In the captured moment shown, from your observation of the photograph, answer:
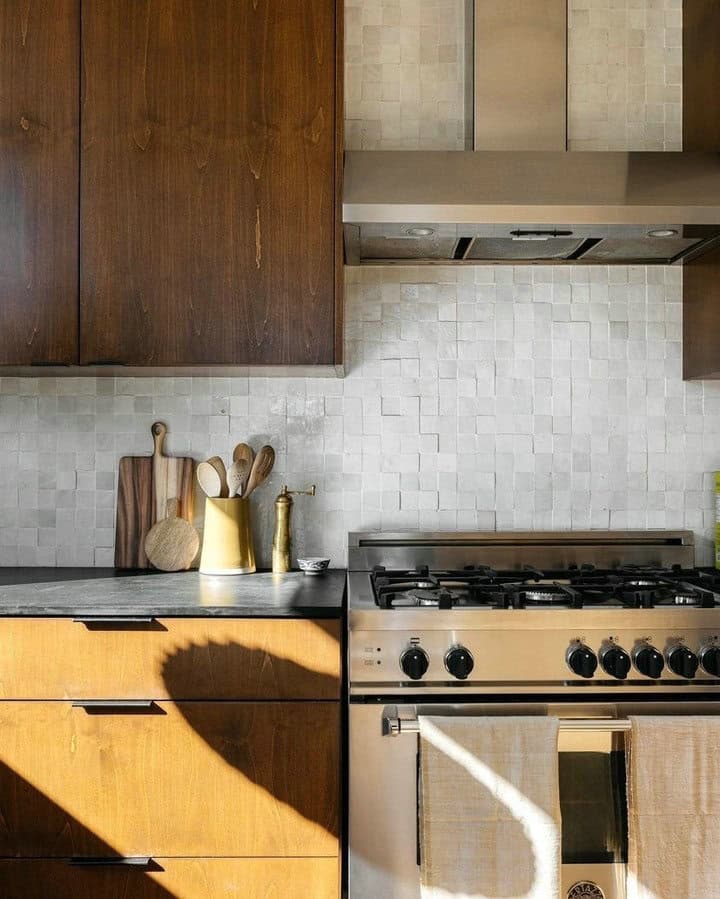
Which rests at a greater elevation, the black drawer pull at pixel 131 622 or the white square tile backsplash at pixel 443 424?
the white square tile backsplash at pixel 443 424

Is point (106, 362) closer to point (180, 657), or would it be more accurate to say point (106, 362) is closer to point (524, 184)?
point (180, 657)

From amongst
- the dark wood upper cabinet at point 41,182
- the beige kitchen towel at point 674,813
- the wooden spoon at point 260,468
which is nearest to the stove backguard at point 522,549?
the wooden spoon at point 260,468

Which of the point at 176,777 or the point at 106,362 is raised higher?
the point at 106,362

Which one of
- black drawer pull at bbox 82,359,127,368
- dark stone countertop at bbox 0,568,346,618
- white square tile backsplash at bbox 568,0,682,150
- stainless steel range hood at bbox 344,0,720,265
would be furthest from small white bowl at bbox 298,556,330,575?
white square tile backsplash at bbox 568,0,682,150

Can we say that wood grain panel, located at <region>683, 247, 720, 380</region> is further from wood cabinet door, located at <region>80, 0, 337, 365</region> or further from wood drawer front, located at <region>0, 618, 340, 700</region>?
wood drawer front, located at <region>0, 618, 340, 700</region>

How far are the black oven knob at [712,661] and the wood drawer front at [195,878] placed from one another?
876 mm

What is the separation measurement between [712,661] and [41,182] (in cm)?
185

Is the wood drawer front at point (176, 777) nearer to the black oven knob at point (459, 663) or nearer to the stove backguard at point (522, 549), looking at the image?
the black oven knob at point (459, 663)

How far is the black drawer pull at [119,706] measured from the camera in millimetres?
1658

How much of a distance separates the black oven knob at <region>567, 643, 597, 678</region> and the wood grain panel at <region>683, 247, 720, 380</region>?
0.87 metres

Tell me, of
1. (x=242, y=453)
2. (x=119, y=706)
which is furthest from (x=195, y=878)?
(x=242, y=453)

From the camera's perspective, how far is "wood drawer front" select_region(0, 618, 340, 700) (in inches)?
65.5

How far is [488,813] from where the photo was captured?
1561 millimetres

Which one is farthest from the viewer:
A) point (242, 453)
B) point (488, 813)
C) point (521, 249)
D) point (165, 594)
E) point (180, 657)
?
point (242, 453)
